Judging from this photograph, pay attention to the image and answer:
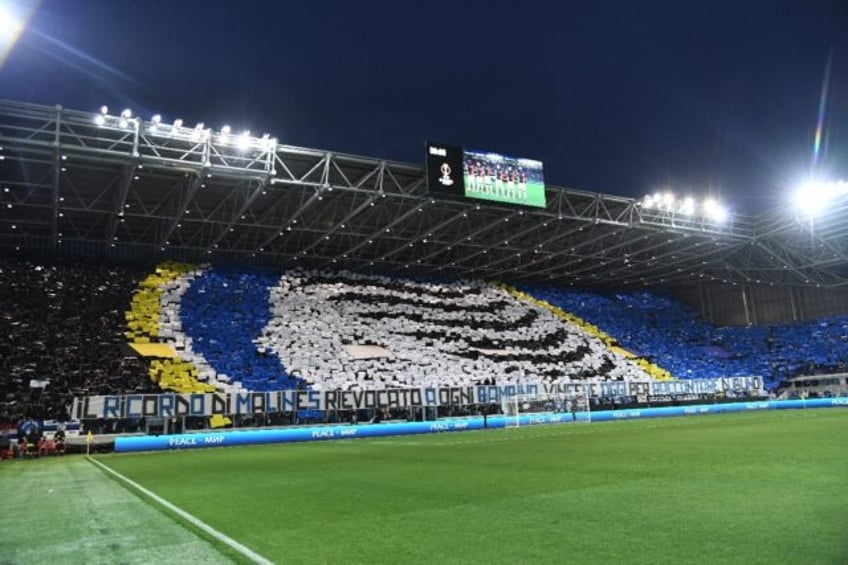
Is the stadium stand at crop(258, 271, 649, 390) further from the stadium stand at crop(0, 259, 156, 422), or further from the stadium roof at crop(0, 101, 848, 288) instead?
the stadium stand at crop(0, 259, 156, 422)

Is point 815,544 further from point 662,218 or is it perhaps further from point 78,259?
point 78,259

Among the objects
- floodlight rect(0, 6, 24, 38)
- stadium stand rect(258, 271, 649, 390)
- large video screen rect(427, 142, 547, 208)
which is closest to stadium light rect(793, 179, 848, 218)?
stadium stand rect(258, 271, 649, 390)

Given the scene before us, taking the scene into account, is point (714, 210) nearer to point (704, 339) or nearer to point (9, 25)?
point (704, 339)

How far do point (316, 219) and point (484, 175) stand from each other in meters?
10.9

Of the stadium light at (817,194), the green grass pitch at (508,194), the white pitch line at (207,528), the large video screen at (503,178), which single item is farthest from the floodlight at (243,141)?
the stadium light at (817,194)

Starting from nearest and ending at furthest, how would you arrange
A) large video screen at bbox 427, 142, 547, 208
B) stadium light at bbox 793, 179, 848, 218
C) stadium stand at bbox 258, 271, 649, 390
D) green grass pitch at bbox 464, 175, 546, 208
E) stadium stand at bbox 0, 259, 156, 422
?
stadium stand at bbox 0, 259, 156, 422 → large video screen at bbox 427, 142, 547, 208 → green grass pitch at bbox 464, 175, 546, 208 → stadium light at bbox 793, 179, 848, 218 → stadium stand at bbox 258, 271, 649, 390

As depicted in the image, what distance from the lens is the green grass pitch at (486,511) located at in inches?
169

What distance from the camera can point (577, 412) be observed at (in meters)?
29.0

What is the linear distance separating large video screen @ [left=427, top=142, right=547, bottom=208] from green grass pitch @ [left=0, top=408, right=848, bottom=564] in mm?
Answer: 17424

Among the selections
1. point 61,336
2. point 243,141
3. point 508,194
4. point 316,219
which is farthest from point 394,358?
point 61,336

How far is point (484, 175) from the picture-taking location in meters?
28.3

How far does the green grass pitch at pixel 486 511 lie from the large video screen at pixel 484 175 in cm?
1742

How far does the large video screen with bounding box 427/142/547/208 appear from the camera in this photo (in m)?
26.9

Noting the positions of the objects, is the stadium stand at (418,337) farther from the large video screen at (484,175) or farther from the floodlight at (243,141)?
the floodlight at (243,141)
